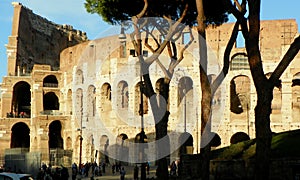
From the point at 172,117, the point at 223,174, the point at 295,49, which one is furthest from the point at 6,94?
the point at 295,49

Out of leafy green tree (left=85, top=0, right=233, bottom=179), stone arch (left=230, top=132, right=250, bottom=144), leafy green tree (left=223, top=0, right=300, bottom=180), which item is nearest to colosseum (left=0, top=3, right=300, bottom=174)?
stone arch (left=230, top=132, right=250, bottom=144)

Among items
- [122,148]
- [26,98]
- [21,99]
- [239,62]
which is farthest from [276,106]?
[21,99]

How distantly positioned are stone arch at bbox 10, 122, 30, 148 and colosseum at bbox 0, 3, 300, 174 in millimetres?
87

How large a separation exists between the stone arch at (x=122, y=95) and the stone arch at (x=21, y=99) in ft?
36.2

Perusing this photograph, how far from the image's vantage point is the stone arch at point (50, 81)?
135 ft

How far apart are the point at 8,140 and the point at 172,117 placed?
1465cm

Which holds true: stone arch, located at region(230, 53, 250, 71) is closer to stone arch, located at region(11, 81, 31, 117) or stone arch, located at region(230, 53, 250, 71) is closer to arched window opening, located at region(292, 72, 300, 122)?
arched window opening, located at region(292, 72, 300, 122)

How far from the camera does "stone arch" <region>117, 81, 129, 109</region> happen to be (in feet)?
113

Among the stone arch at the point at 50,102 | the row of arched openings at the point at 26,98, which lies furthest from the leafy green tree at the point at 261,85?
the stone arch at the point at 50,102

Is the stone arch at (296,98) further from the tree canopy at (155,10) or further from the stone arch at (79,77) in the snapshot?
the stone arch at (79,77)

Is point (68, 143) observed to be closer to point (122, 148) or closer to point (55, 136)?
point (55, 136)

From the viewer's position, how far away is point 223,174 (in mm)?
15453

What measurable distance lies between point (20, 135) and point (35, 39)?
1069 cm

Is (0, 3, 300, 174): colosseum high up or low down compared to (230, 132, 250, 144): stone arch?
up
